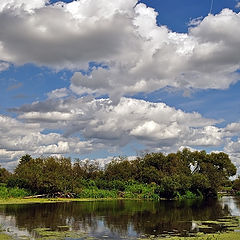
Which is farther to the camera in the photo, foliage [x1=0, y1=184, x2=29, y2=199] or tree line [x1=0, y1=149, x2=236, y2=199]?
tree line [x1=0, y1=149, x2=236, y2=199]

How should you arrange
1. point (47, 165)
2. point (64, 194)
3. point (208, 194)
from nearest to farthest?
point (64, 194) → point (47, 165) → point (208, 194)

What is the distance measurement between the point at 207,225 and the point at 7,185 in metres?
46.1

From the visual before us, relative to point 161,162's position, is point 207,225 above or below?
below

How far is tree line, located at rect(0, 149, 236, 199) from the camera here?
63281mm

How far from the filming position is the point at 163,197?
7131cm

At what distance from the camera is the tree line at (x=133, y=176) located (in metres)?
63.3

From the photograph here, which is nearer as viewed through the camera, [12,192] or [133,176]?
[12,192]

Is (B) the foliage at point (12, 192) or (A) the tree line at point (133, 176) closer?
(B) the foliage at point (12, 192)

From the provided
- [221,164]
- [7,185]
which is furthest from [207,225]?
[221,164]

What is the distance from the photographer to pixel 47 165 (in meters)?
68.5

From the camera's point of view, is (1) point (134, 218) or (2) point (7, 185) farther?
(2) point (7, 185)

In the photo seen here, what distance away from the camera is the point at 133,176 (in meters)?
83.8

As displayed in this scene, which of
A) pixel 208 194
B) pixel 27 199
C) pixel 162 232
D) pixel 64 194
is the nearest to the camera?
pixel 162 232

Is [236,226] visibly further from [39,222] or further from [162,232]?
[39,222]
